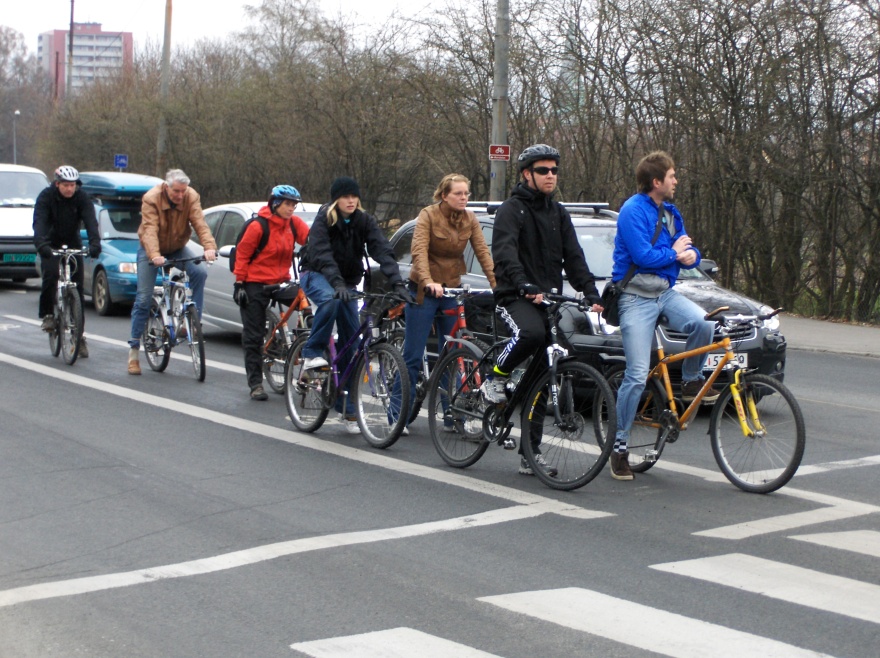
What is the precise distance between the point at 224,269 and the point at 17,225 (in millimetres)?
8989

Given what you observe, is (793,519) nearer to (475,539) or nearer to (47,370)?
(475,539)

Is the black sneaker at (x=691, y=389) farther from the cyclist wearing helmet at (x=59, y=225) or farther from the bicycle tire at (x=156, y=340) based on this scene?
the cyclist wearing helmet at (x=59, y=225)

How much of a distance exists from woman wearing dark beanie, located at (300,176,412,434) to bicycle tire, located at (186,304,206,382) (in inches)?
99.6

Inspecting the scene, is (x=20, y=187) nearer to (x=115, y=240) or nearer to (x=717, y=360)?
(x=115, y=240)

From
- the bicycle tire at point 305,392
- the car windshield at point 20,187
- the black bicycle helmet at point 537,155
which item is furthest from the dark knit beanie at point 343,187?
the car windshield at point 20,187

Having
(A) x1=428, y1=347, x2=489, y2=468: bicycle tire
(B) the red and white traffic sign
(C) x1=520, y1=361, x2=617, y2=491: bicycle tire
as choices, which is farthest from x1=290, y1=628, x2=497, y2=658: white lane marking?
(B) the red and white traffic sign

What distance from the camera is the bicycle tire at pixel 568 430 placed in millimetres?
7227

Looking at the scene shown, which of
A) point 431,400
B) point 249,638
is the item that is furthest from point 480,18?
point 249,638

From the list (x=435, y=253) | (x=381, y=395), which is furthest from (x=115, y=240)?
(x=381, y=395)

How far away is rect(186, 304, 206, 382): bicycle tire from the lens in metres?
11.6

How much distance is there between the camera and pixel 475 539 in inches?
248

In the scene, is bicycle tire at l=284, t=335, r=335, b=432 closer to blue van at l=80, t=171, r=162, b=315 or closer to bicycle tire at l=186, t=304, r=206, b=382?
bicycle tire at l=186, t=304, r=206, b=382

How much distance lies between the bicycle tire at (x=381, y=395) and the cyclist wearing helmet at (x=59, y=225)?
15.7ft

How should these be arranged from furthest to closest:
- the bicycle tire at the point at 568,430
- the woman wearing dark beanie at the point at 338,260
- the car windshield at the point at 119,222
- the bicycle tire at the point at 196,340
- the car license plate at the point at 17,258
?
the car license plate at the point at 17,258, the car windshield at the point at 119,222, the bicycle tire at the point at 196,340, the woman wearing dark beanie at the point at 338,260, the bicycle tire at the point at 568,430
